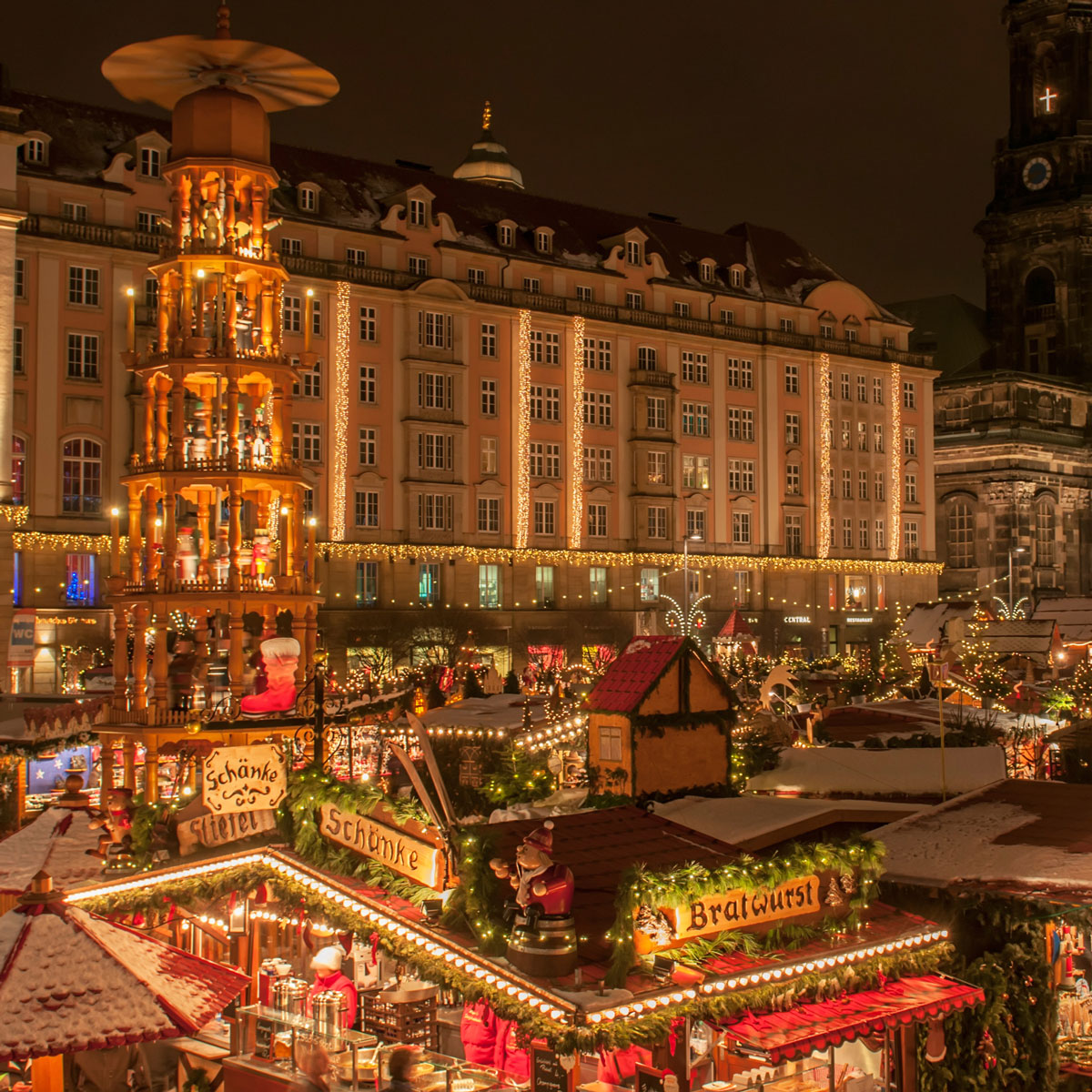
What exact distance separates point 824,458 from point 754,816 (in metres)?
59.2

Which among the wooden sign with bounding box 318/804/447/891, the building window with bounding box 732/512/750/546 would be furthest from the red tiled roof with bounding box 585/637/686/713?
the building window with bounding box 732/512/750/546

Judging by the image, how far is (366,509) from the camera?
196 feet

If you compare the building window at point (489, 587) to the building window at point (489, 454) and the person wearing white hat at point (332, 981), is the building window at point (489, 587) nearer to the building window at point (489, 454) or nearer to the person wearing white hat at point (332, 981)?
the building window at point (489, 454)

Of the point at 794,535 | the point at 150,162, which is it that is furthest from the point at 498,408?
the point at 794,535

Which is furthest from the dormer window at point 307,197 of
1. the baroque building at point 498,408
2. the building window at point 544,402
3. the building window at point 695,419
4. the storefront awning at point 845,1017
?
the storefront awning at point 845,1017

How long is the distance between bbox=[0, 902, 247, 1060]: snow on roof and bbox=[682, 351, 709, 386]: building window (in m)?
60.0

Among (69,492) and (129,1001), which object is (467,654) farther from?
(129,1001)

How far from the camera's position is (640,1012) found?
1123cm

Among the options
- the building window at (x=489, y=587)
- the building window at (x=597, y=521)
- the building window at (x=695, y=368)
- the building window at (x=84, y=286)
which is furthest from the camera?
the building window at (x=695, y=368)

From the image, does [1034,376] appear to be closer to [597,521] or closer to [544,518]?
[597,521]

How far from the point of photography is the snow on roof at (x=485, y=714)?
25.8 metres

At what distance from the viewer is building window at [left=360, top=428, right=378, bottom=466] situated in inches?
2349

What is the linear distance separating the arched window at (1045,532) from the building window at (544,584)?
125 ft

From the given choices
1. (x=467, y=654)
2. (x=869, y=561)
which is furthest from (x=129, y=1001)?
(x=869, y=561)
